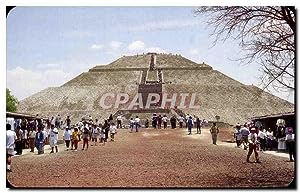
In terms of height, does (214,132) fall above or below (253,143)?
above

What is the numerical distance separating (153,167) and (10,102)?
9.31 feet

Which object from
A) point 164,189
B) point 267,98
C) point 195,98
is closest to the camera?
point 164,189

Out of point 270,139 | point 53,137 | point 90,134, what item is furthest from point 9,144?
point 270,139

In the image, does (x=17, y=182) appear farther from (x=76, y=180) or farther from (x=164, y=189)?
(x=164, y=189)

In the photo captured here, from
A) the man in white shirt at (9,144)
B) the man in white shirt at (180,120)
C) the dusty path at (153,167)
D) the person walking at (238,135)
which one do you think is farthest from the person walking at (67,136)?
the person walking at (238,135)

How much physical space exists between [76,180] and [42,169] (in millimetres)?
777

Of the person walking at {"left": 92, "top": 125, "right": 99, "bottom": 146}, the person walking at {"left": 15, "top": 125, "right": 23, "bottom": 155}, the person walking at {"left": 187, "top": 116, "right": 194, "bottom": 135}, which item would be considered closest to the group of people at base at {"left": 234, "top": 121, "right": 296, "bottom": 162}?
the person walking at {"left": 187, "top": 116, "right": 194, "bottom": 135}

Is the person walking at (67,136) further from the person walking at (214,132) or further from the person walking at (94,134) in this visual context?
the person walking at (214,132)

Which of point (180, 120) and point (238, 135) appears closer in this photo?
point (238, 135)

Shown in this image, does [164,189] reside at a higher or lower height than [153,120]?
lower

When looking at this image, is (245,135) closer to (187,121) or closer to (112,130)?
(187,121)

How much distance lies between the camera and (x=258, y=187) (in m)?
10.9

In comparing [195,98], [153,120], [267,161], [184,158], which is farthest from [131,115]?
[267,161]

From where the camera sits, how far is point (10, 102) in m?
11.6
